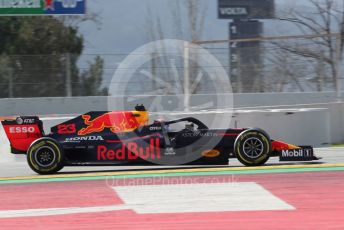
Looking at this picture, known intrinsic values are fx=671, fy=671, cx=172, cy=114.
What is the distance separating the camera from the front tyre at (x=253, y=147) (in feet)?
36.0

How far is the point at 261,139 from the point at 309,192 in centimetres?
223

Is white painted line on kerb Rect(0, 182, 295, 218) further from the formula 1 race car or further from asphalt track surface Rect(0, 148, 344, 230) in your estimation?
the formula 1 race car

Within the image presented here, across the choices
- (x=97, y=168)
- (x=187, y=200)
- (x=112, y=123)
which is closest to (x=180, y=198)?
(x=187, y=200)

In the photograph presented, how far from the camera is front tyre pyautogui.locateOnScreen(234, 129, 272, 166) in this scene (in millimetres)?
10969

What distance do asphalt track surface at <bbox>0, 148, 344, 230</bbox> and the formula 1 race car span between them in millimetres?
211

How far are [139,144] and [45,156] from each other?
1.61m

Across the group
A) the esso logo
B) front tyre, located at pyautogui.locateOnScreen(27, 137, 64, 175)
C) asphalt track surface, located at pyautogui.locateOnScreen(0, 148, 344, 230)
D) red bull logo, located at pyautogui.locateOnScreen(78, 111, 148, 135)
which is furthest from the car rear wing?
red bull logo, located at pyautogui.locateOnScreen(78, 111, 148, 135)

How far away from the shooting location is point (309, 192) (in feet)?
29.1

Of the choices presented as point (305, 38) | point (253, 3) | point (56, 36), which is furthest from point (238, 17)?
point (305, 38)

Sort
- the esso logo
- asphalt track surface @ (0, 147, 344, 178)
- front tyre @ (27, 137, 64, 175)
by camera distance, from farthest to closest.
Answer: asphalt track surface @ (0, 147, 344, 178), the esso logo, front tyre @ (27, 137, 64, 175)

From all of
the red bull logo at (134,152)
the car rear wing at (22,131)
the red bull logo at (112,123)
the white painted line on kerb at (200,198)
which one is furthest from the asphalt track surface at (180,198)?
the red bull logo at (112,123)

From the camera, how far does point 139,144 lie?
11.0 meters

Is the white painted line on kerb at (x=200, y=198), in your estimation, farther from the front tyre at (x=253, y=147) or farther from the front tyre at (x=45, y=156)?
the front tyre at (x=45, y=156)

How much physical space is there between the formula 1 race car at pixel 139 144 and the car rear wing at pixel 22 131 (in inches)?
0.7
